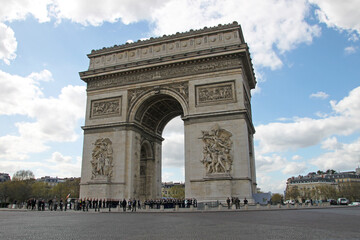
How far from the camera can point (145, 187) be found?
1238 inches

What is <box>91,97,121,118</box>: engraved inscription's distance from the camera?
93.6 ft

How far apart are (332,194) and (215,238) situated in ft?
264

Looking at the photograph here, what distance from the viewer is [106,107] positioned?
28906 mm

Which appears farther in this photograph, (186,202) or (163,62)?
(163,62)

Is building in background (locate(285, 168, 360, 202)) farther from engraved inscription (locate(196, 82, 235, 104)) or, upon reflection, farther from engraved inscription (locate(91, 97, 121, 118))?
engraved inscription (locate(91, 97, 121, 118))

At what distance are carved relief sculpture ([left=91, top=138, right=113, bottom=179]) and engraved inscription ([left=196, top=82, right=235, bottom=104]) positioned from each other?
8.85m

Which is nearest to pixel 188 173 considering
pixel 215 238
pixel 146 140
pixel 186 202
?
pixel 186 202

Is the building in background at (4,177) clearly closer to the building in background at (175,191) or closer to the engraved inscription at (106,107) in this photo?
the building in background at (175,191)

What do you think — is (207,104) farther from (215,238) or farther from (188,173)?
(215,238)

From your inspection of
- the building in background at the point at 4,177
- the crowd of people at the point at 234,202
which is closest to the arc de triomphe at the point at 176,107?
the crowd of people at the point at 234,202

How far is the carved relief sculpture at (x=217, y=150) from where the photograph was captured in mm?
23547

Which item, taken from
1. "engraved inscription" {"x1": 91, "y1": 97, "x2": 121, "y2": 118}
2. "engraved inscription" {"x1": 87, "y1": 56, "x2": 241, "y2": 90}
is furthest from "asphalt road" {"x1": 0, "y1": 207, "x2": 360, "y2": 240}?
"engraved inscription" {"x1": 91, "y1": 97, "x2": 121, "y2": 118}

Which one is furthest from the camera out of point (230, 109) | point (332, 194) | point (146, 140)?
point (332, 194)

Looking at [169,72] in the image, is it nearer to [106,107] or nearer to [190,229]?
[106,107]
